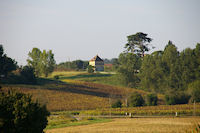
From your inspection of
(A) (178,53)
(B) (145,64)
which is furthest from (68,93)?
(A) (178,53)

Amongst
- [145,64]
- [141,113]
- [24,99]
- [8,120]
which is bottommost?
[141,113]

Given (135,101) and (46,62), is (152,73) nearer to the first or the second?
(135,101)

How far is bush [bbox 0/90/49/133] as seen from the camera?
17234 mm

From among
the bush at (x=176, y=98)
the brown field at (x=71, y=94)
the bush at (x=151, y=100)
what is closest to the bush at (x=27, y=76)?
the brown field at (x=71, y=94)

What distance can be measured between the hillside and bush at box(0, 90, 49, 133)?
85.0ft

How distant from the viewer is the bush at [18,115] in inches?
679

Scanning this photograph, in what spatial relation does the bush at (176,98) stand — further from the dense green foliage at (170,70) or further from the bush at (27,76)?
the bush at (27,76)

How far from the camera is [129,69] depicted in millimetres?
91375

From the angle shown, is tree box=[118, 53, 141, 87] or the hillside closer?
the hillside

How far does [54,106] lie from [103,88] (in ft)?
89.8

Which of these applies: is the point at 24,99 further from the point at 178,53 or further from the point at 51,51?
the point at 51,51

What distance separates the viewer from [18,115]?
17.5 meters

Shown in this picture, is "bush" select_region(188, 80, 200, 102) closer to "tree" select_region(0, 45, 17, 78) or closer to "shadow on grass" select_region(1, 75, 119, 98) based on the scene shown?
"shadow on grass" select_region(1, 75, 119, 98)

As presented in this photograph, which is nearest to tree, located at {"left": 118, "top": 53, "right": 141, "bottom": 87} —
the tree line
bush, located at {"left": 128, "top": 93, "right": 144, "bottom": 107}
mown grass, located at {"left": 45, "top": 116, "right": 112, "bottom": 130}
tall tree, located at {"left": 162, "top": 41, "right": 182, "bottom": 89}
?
the tree line
